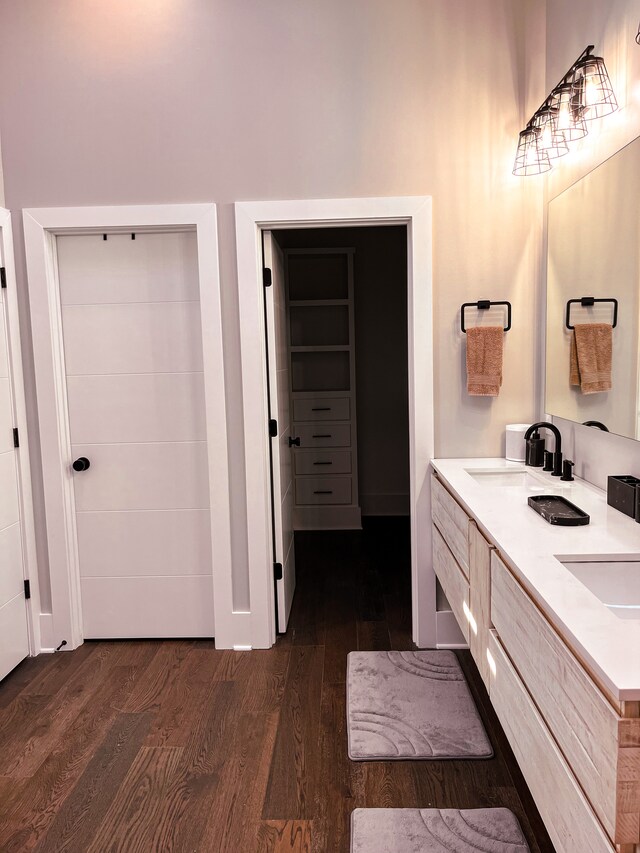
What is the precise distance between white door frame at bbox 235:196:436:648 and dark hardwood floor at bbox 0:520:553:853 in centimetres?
28

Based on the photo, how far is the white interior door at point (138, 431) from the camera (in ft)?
9.93

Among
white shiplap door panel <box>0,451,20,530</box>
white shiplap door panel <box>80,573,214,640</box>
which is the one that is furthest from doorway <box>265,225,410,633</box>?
white shiplap door panel <box>0,451,20,530</box>

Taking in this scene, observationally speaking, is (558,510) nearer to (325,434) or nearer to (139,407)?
(139,407)

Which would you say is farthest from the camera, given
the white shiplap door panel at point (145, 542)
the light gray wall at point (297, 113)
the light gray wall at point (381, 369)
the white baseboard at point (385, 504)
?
the white baseboard at point (385, 504)

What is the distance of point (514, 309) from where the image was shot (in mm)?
2895

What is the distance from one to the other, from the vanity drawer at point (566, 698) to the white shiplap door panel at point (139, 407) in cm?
183

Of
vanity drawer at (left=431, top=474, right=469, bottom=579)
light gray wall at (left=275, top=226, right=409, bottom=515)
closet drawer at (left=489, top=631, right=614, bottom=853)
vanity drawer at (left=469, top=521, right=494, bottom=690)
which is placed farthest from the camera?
light gray wall at (left=275, top=226, right=409, bottom=515)

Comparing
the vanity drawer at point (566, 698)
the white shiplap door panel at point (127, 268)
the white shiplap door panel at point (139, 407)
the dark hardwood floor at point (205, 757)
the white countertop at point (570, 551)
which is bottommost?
the dark hardwood floor at point (205, 757)

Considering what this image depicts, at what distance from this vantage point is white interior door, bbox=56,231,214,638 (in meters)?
3.03

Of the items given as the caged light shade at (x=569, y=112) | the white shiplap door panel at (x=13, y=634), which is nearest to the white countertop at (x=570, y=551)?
the caged light shade at (x=569, y=112)

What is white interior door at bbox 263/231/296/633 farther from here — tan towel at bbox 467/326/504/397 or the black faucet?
the black faucet

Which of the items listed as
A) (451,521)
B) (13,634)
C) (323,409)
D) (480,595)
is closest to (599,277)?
(451,521)

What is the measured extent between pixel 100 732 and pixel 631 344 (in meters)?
2.34

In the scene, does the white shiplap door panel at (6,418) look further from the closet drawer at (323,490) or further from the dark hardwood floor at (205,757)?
the closet drawer at (323,490)
